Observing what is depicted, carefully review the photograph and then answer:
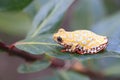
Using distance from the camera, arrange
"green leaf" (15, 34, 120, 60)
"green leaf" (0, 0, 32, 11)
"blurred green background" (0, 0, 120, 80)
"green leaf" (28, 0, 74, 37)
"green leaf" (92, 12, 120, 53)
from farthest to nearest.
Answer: "blurred green background" (0, 0, 120, 80), "green leaf" (92, 12, 120, 53), "green leaf" (28, 0, 74, 37), "green leaf" (0, 0, 32, 11), "green leaf" (15, 34, 120, 60)

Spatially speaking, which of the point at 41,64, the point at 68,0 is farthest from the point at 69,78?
the point at 68,0

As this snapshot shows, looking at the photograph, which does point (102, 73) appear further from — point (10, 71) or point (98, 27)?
point (10, 71)

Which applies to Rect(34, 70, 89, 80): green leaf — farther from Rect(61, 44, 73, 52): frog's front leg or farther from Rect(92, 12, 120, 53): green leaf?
Rect(61, 44, 73, 52): frog's front leg

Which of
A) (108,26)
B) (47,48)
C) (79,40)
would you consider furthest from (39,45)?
(108,26)

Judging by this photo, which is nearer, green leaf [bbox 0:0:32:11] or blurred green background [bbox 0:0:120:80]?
green leaf [bbox 0:0:32:11]

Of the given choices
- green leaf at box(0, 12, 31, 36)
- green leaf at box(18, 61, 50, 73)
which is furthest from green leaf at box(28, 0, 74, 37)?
green leaf at box(0, 12, 31, 36)

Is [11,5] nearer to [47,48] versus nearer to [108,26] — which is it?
[47,48]

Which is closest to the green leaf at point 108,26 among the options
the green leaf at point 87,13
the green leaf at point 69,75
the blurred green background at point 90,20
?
the blurred green background at point 90,20

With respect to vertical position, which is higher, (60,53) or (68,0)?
(68,0)
